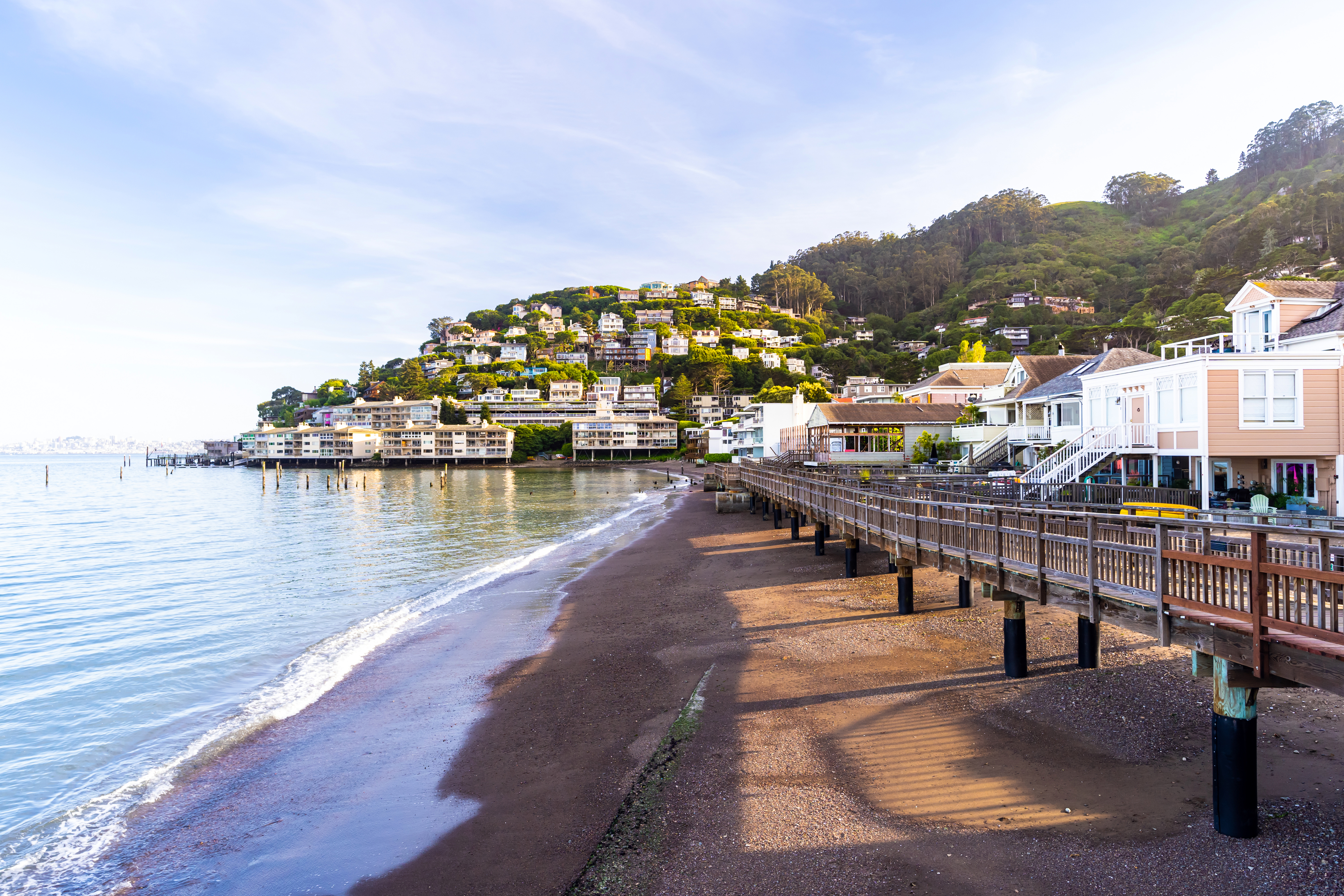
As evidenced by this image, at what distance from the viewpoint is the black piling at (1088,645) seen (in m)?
11.3

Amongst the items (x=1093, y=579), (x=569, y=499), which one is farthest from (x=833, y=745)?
(x=569, y=499)

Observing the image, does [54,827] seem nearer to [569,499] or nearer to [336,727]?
[336,727]

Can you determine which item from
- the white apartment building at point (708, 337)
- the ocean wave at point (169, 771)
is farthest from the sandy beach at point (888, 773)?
the white apartment building at point (708, 337)

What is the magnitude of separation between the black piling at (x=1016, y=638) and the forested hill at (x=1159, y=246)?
68920 millimetres

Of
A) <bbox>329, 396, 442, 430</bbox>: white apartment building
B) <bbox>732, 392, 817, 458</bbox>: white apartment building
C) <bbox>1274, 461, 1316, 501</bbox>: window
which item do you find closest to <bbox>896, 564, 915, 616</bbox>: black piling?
<bbox>1274, 461, 1316, 501</bbox>: window

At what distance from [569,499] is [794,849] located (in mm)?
57003

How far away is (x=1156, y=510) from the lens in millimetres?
14188

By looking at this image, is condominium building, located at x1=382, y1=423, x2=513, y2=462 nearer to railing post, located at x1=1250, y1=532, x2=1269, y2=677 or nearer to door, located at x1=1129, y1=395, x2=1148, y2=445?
door, located at x1=1129, y1=395, x2=1148, y2=445

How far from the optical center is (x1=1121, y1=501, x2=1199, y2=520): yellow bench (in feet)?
42.0

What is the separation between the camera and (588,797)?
867 centimetres

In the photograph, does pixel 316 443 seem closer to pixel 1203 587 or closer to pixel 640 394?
pixel 640 394

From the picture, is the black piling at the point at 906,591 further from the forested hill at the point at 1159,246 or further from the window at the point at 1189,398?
the forested hill at the point at 1159,246

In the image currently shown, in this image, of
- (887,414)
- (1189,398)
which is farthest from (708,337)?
(1189,398)

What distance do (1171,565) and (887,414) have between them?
40285 millimetres
